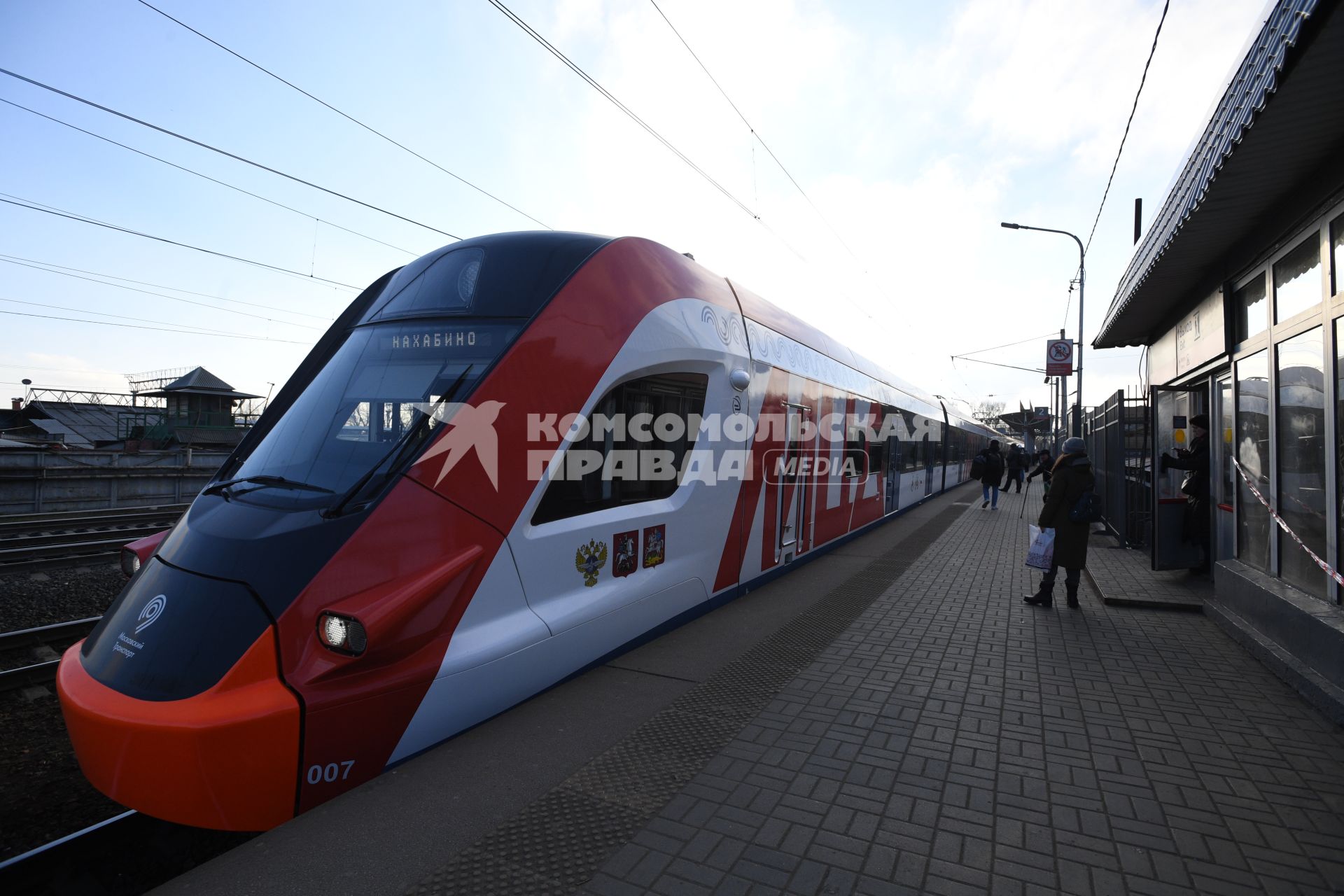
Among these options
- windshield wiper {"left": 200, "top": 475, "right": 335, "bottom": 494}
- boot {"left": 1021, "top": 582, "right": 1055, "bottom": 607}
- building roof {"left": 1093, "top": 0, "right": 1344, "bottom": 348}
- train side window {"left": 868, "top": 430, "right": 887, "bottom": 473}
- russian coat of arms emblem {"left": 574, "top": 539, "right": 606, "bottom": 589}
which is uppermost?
building roof {"left": 1093, "top": 0, "right": 1344, "bottom": 348}

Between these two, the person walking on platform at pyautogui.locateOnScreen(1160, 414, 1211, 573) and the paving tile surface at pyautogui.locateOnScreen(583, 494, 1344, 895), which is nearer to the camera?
the paving tile surface at pyautogui.locateOnScreen(583, 494, 1344, 895)

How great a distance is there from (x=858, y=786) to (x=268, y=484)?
325 cm

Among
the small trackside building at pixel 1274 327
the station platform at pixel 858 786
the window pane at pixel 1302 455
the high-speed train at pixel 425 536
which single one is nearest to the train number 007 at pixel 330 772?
the high-speed train at pixel 425 536

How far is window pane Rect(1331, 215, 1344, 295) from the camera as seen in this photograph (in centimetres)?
448

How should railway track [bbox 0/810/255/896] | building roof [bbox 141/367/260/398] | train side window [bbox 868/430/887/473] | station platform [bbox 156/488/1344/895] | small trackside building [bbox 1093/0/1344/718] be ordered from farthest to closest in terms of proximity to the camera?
building roof [bbox 141/367/260/398] → train side window [bbox 868/430/887/473] → small trackside building [bbox 1093/0/1344/718] → railway track [bbox 0/810/255/896] → station platform [bbox 156/488/1344/895]

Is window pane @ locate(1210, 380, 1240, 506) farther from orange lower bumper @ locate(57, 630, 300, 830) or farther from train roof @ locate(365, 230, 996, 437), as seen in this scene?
orange lower bumper @ locate(57, 630, 300, 830)

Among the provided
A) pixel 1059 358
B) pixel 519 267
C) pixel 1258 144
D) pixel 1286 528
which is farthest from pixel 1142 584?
pixel 1059 358

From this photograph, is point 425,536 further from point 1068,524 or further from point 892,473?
point 892,473

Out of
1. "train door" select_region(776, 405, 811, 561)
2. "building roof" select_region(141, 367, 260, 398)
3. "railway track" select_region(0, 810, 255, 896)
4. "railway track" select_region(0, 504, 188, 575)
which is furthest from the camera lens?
"building roof" select_region(141, 367, 260, 398)

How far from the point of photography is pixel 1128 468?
1078 centimetres

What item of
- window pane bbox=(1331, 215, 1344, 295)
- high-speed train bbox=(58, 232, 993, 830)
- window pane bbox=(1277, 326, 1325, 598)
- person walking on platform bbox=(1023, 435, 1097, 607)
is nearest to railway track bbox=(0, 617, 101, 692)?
high-speed train bbox=(58, 232, 993, 830)

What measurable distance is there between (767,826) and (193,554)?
2.82 meters

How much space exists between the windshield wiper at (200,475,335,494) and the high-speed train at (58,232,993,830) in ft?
0.07

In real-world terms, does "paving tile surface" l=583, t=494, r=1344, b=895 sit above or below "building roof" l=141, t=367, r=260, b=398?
below
